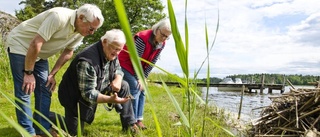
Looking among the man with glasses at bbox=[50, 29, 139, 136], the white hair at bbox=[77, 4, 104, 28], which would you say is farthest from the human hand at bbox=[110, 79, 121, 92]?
the white hair at bbox=[77, 4, 104, 28]

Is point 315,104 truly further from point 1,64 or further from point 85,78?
point 1,64

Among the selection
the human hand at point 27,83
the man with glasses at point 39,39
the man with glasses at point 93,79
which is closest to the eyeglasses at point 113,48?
the man with glasses at point 93,79

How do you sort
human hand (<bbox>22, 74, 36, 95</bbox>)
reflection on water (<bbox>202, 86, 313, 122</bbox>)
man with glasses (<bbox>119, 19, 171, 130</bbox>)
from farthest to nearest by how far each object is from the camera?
reflection on water (<bbox>202, 86, 313, 122</bbox>) < man with glasses (<bbox>119, 19, 171, 130</bbox>) < human hand (<bbox>22, 74, 36, 95</bbox>)

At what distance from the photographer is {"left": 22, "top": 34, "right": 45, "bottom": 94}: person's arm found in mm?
2787

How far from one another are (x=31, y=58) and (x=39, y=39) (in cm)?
20

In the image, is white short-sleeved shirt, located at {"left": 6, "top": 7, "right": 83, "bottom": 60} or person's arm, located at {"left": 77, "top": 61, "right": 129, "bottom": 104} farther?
person's arm, located at {"left": 77, "top": 61, "right": 129, "bottom": 104}

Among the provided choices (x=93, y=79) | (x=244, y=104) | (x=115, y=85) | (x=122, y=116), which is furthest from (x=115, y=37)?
(x=244, y=104)

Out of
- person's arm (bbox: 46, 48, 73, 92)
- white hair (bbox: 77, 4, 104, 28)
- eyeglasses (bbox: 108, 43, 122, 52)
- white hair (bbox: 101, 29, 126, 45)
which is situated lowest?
person's arm (bbox: 46, 48, 73, 92)

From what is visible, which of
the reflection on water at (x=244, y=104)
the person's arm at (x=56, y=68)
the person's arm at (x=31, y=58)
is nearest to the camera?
the person's arm at (x=31, y=58)

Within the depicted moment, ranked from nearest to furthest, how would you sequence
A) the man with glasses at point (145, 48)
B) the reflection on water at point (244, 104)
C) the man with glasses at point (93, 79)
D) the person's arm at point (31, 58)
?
the person's arm at point (31, 58) → the man with glasses at point (93, 79) → the man with glasses at point (145, 48) → the reflection on water at point (244, 104)

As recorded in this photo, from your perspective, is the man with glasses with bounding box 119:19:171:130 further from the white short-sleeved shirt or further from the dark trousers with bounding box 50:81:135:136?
the white short-sleeved shirt

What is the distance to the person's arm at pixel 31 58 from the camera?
110 inches

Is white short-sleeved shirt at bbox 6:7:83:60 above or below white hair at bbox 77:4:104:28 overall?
below

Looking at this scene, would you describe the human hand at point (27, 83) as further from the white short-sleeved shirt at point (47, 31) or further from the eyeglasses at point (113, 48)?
the eyeglasses at point (113, 48)
